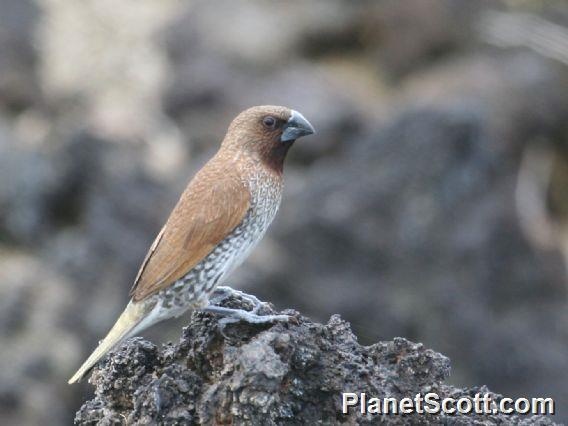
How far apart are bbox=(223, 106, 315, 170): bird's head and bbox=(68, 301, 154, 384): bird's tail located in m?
1.17

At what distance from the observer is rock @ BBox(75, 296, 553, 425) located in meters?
5.25

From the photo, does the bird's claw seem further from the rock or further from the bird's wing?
the bird's wing

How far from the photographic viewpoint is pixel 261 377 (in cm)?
520

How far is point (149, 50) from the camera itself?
19.4 metres

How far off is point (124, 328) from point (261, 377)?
1515 mm

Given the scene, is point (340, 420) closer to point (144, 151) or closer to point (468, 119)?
point (468, 119)

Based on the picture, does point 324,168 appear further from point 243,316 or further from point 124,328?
point 243,316

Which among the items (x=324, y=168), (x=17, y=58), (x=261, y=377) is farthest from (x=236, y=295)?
(x=17, y=58)

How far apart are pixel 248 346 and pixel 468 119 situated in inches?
282

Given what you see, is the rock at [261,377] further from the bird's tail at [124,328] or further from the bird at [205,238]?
the bird at [205,238]

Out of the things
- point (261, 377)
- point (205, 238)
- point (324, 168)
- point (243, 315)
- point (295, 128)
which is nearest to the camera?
point (261, 377)

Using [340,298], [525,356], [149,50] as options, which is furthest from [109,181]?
[149,50]

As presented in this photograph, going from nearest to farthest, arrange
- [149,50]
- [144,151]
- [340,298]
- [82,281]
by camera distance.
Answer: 1. [340,298]
2. [82,281]
3. [144,151]
4. [149,50]

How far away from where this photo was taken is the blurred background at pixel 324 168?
11.4 meters
